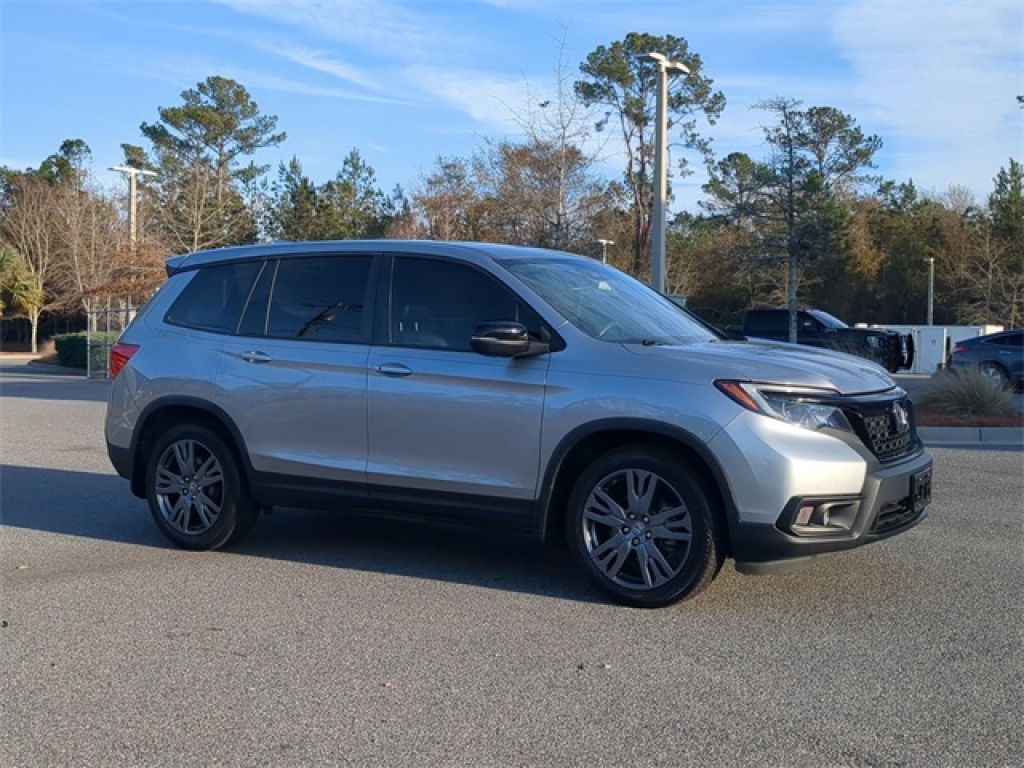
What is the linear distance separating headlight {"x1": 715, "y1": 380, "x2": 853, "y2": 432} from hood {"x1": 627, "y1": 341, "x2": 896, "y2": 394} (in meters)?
0.04

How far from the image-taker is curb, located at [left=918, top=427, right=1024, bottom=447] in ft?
43.4

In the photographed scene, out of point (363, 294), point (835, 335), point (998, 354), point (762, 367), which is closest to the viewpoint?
point (762, 367)

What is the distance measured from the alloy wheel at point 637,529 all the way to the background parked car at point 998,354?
662 inches

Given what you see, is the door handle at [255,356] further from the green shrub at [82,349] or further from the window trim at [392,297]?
the green shrub at [82,349]

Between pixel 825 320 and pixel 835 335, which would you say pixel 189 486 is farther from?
pixel 825 320

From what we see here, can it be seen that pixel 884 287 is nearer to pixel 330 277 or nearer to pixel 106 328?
pixel 106 328

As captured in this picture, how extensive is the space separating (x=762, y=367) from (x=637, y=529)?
104 cm

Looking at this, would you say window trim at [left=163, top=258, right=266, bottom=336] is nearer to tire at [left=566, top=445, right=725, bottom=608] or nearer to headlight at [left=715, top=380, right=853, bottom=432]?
tire at [left=566, top=445, right=725, bottom=608]

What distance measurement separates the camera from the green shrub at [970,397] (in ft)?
48.6

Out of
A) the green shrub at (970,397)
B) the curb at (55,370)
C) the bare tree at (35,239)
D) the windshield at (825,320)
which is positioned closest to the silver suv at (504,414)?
the green shrub at (970,397)

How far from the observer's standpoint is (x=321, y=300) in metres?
6.73

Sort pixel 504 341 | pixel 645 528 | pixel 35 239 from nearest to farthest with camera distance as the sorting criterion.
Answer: pixel 645 528 → pixel 504 341 → pixel 35 239

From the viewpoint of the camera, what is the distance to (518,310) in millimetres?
6020

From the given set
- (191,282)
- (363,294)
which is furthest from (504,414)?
(191,282)
